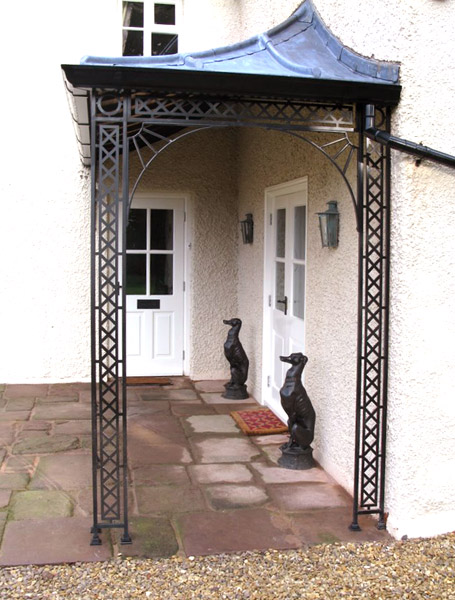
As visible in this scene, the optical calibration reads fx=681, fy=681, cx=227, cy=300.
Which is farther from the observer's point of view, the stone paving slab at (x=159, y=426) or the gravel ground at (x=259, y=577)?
the stone paving slab at (x=159, y=426)

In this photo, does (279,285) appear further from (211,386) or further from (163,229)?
(163,229)

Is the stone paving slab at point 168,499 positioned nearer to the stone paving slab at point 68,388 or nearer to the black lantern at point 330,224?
the black lantern at point 330,224

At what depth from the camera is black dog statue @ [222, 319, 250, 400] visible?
7.58m

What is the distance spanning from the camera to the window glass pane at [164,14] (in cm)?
816

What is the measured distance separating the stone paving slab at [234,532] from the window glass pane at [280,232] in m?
2.99

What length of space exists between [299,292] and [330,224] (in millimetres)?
1273

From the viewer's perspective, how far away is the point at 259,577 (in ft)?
12.1

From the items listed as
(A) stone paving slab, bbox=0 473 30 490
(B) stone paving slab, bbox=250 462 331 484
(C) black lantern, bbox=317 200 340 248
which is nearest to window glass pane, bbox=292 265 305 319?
(C) black lantern, bbox=317 200 340 248

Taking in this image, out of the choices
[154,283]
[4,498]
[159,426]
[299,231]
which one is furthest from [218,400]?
[4,498]

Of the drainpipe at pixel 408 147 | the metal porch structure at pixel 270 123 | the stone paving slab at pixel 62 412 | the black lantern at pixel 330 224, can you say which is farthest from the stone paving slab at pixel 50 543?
the drainpipe at pixel 408 147

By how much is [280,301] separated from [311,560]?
3135 mm

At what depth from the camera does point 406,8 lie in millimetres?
4074

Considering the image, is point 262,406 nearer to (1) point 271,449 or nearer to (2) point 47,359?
(1) point 271,449

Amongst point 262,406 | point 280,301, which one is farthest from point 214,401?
point 280,301
